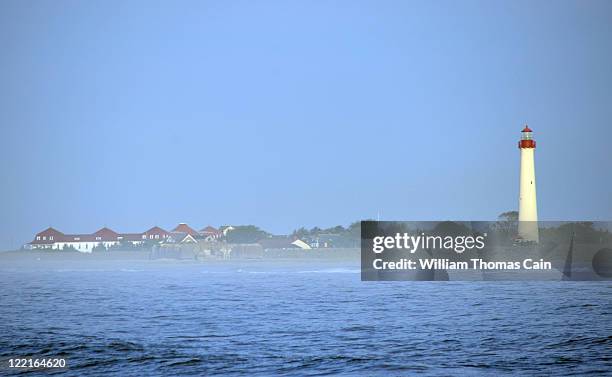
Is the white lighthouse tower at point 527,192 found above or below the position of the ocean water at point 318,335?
above

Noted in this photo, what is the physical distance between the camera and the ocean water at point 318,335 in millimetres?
29922

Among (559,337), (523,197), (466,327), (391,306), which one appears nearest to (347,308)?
(391,306)

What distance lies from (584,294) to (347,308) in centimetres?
2380

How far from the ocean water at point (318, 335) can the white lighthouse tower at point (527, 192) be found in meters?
37.4

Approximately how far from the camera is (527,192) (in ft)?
342

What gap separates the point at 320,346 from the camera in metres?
35.2

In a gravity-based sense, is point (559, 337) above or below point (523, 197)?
below

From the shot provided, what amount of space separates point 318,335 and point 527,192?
70.3 meters

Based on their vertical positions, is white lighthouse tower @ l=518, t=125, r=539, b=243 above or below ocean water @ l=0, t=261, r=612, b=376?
above

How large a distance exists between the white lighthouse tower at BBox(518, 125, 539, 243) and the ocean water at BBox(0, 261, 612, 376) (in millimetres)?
37358

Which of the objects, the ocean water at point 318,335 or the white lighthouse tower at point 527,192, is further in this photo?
the white lighthouse tower at point 527,192

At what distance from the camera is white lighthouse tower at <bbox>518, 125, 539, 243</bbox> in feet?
342

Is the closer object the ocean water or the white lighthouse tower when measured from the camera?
the ocean water

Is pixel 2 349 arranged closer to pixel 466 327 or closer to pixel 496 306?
pixel 466 327
